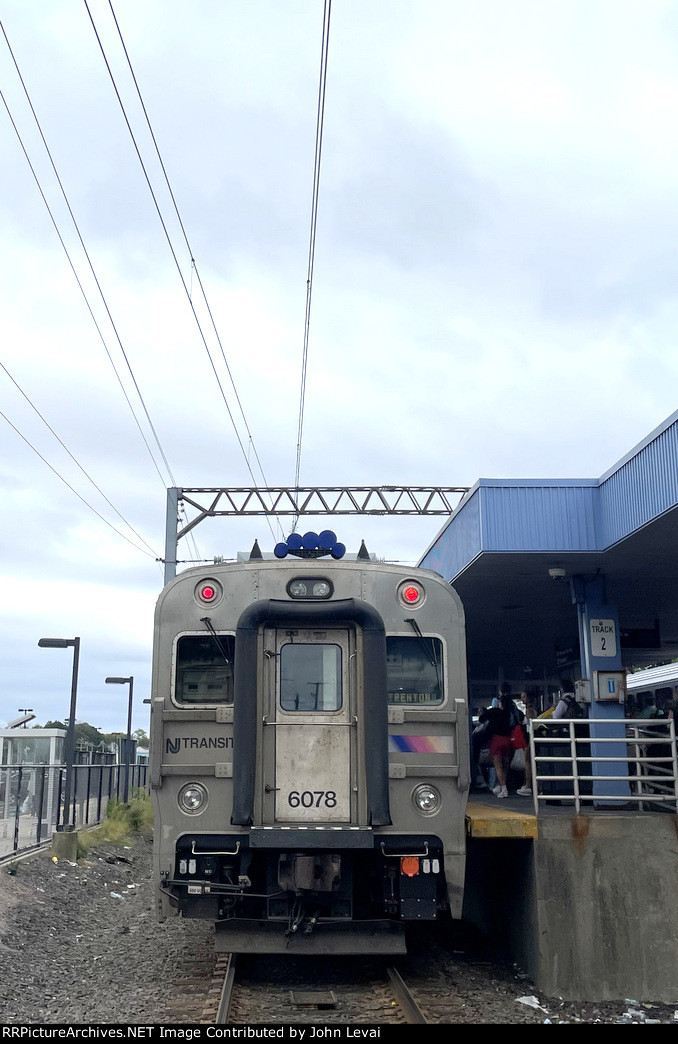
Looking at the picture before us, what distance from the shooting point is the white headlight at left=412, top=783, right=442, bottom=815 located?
8.43 m

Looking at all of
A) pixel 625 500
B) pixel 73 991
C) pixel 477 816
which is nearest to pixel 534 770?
pixel 477 816

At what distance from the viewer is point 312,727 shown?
8500 mm

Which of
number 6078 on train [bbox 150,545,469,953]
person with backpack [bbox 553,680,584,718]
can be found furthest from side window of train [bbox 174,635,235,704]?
person with backpack [bbox 553,680,584,718]

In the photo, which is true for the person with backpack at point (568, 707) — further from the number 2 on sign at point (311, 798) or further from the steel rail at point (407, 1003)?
the number 2 on sign at point (311, 798)

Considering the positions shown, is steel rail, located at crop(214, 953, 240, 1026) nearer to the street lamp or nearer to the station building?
the station building

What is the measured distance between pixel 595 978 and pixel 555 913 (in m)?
0.60

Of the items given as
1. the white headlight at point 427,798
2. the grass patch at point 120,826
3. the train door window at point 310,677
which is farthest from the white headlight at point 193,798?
the grass patch at point 120,826

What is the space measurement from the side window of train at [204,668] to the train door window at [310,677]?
0.49 meters

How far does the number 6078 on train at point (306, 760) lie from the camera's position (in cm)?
827

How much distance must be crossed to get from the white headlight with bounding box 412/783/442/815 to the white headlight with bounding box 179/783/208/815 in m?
1.77

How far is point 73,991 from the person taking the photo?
858 centimetres

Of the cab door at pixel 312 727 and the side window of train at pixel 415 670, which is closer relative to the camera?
the cab door at pixel 312 727

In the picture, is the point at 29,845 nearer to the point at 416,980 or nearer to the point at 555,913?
the point at 416,980

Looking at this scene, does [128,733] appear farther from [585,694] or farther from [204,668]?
[204,668]
